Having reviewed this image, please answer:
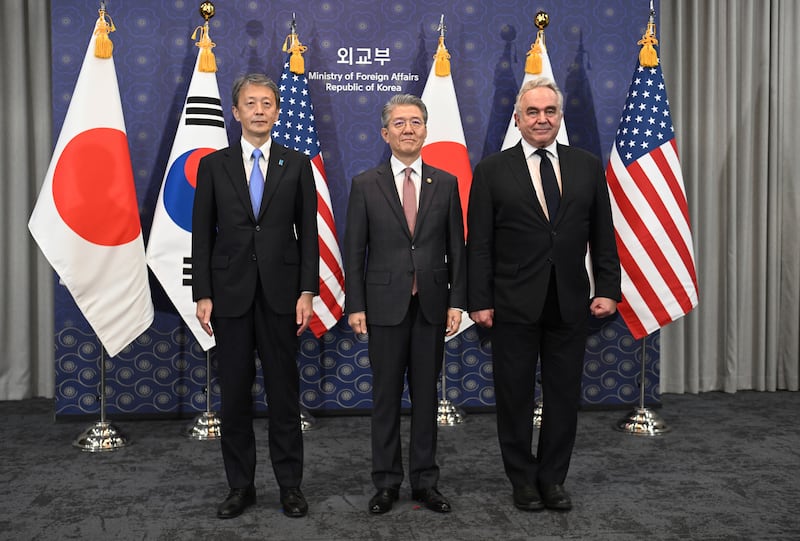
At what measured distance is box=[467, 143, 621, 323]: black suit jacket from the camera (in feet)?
A: 9.38

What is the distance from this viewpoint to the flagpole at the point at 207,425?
409cm

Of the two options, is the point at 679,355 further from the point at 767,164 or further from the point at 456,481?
the point at 456,481

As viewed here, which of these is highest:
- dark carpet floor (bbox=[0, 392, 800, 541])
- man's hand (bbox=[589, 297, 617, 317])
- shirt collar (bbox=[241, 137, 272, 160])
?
shirt collar (bbox=[241, 137, 272, 160])

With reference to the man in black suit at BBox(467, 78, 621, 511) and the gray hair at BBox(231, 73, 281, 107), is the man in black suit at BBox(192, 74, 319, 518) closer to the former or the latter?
the gray hair at BBox(231, 73, 281, 107)

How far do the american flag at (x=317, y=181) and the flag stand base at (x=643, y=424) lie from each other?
1747mm

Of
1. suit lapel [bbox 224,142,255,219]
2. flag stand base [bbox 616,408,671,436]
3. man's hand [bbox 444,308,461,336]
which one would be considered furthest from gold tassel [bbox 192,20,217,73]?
flag stand base [bbox 616,408,671,436]

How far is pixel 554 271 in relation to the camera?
2.86 metres

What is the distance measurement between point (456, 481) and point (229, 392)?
1134mm

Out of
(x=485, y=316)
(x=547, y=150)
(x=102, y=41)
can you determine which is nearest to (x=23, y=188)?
(x=102, y=41)

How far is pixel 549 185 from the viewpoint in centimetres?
289

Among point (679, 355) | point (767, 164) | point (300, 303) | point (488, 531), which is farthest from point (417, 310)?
point (767, 164)

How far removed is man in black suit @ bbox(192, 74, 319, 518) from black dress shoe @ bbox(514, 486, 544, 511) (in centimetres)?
84

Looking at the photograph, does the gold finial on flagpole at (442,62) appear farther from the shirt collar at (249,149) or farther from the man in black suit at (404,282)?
the shirt collar at (249,149)

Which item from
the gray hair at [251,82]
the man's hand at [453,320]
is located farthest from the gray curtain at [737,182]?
the gray hair at [251,82]
